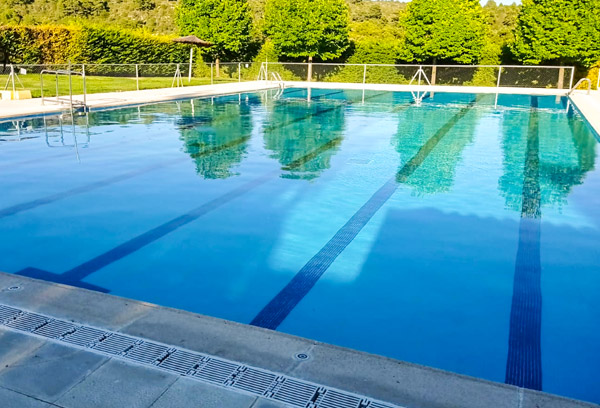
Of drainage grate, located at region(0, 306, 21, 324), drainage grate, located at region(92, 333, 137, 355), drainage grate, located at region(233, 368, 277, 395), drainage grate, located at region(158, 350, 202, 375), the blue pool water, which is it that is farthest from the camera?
the blue pool water

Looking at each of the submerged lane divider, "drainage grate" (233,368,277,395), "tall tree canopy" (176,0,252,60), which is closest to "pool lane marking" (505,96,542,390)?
"drainage grate" (233,368,277,395)

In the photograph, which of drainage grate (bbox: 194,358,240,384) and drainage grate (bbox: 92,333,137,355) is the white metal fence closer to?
drainage grate (bbox: 92,333,137,355)

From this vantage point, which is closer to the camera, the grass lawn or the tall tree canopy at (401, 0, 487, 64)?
the grass lawn

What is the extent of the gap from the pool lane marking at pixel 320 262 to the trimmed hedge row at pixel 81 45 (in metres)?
24.3

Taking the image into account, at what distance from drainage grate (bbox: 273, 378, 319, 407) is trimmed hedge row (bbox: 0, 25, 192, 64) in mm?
27641

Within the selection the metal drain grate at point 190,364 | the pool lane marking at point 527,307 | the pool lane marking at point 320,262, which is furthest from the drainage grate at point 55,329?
the pool lane marking at point 527,307

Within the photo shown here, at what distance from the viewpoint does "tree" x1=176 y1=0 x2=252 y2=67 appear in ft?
108

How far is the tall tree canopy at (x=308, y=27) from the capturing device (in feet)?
100

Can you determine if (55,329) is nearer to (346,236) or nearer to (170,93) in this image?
(346,236)

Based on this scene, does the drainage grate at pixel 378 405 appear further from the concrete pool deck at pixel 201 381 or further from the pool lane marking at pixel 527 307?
the pool lane marking at pixel 527 307

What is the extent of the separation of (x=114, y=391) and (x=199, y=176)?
19.5 feet

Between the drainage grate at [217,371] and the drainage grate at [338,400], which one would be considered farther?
the drainage grate at [217,371]

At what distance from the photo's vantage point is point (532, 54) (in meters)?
27.5

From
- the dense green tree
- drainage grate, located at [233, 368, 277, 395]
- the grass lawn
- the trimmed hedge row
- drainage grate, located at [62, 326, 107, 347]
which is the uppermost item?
the dense green tree
